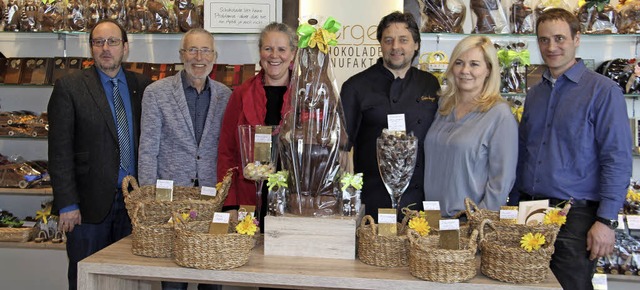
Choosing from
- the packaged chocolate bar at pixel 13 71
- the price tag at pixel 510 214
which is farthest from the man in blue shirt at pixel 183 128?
the packaged chocolate bar at pixel 13 71

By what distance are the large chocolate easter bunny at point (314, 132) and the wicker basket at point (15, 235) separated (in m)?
2.69

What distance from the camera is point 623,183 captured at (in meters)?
2.47

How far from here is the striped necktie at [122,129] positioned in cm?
312

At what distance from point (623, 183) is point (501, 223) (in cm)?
75

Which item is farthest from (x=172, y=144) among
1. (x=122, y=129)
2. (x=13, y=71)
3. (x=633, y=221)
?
(x=633, y=221)

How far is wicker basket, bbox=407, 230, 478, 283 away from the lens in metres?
1.87

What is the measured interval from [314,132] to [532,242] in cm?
83

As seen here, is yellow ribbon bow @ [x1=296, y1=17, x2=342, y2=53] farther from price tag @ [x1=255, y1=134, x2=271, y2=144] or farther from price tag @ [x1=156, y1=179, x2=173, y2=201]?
price tag @ [x1=156, y1=179, x2=173, y2=201]

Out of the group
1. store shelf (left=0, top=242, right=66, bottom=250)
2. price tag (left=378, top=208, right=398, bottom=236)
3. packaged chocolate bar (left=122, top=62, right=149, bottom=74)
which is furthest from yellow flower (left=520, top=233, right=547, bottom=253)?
store shelf (left=0, top=242, right=66, bottom=250)

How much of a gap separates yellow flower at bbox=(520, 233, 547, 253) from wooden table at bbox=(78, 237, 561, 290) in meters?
0.12

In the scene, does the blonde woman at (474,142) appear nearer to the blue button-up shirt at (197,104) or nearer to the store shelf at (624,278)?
the blue button-up shirt at (197,104)

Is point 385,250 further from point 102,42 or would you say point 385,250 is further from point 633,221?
point 633,221

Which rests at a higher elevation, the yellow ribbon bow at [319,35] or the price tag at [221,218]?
the yellow ribbon bow at [319,35]

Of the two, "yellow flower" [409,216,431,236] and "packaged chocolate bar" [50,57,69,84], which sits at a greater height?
"packaged chocolate bar" [50,57,69,84]
